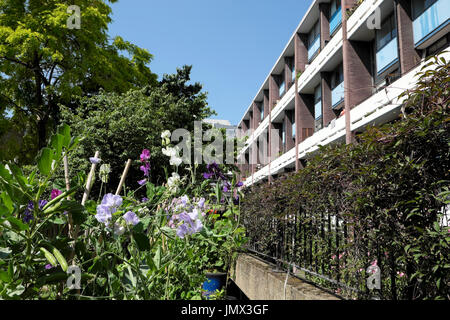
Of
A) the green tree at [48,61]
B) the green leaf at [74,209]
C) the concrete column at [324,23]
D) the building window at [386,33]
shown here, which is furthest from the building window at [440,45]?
the green tree at [48,61]

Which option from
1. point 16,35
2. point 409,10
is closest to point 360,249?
point 409,10

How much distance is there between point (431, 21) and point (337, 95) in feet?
19.8

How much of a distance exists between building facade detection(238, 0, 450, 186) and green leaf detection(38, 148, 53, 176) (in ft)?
11.5

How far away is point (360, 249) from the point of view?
2.21 m

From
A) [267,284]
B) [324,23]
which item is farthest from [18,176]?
[324,23]

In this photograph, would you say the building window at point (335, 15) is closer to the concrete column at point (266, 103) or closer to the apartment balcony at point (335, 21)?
the apartment balcony at point (335, 21)

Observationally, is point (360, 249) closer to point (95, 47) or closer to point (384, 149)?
point (384, 149)

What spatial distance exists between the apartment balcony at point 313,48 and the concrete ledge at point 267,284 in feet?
52.7

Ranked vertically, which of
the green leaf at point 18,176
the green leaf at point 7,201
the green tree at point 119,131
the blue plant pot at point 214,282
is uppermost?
the green tree at point 119,131

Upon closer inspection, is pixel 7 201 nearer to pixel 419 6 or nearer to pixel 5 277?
pixel 5 277

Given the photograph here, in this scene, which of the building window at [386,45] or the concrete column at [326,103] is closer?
the building window at [386,45]

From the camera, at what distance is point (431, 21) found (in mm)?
9273

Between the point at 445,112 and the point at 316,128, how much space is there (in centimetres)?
1690

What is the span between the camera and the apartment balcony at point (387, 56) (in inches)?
435
